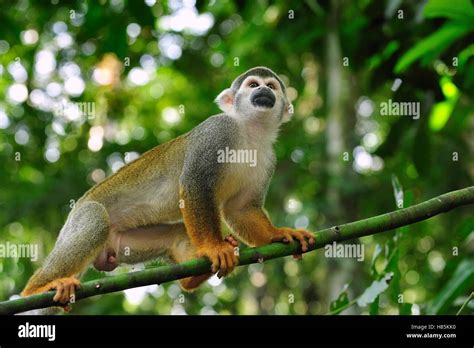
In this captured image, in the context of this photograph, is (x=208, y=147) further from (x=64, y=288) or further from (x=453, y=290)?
(x=453, y=290)

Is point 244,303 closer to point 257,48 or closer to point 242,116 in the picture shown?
point 257,48

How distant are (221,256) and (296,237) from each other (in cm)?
35

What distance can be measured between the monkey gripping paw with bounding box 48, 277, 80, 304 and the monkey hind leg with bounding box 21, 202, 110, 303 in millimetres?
50

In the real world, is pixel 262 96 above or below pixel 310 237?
above

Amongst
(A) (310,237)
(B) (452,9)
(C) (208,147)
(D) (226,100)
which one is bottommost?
(A) (310,237)

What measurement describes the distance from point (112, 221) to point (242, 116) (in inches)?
34.2

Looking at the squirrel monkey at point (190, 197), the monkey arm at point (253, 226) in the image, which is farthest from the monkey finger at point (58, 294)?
the monkey arm at point (253, 226)

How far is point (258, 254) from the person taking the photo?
253 cm

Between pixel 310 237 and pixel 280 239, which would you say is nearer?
pixel 310 237

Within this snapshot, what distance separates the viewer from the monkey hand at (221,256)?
2.85 meters

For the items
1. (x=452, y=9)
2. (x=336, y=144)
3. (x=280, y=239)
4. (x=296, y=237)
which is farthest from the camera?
(x=336, y=144)

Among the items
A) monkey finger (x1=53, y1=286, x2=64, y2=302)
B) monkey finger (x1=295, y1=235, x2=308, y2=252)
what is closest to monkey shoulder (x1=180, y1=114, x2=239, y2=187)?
monkey finger (x1=295, y1=235, x2=308, y2=252)

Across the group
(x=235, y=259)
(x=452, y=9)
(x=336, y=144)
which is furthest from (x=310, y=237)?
(x=336, y=144)
